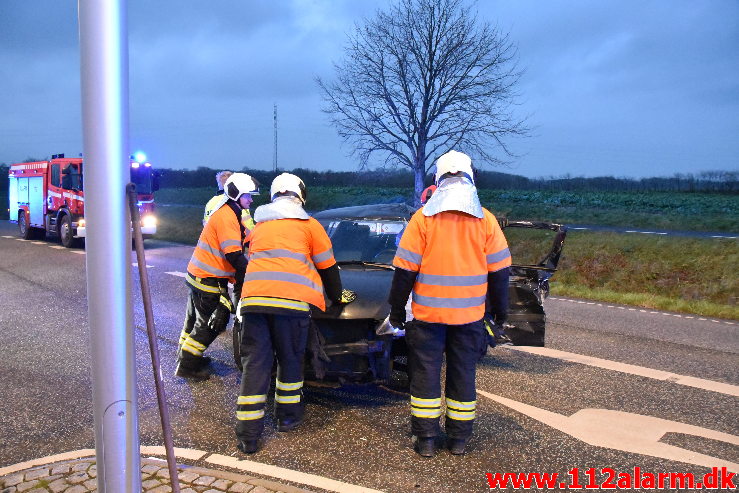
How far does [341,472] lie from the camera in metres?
3.93

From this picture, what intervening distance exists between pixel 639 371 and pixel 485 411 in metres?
2.14

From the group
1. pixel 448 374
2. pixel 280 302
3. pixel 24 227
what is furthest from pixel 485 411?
pixel 24 227

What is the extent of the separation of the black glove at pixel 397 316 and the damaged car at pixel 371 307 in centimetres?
15

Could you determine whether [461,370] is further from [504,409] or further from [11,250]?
[11,250]

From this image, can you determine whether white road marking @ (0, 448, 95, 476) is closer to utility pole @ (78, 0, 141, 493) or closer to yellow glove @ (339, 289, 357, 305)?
utility pole @ (78, 0, 141, 493)

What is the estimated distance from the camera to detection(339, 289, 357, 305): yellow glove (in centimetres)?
480

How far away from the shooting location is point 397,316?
4.43 metres

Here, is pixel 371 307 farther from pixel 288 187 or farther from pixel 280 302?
pixel 288 187

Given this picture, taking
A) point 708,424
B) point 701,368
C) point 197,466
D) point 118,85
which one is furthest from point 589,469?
point 118,85

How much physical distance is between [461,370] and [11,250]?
1691cm

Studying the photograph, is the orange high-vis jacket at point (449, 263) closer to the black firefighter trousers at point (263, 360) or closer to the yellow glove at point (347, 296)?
the yellow glove at point (347, 296)

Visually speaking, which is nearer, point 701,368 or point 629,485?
point 629,485

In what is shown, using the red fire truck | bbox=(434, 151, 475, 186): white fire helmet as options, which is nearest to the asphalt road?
bbox=(434, 151, 475, 186): white fire helmet

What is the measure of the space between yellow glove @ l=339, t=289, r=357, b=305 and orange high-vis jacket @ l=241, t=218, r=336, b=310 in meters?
0.25
